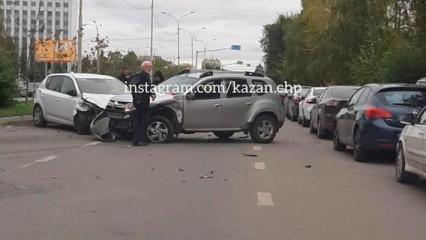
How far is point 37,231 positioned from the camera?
284 inches

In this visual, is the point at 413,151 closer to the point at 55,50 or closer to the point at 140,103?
the point at 140,103

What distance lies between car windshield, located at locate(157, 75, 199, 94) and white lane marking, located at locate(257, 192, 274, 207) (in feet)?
23.8

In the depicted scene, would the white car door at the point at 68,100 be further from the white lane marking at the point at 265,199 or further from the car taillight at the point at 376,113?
the white lane marking at the point at 265,199

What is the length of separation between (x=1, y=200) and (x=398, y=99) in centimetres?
778

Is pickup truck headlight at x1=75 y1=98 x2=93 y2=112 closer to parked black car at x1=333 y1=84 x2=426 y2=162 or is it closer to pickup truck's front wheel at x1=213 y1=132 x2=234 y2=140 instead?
pickup truck's front wheel at x1=213 y1=132 x2=234 y2=140

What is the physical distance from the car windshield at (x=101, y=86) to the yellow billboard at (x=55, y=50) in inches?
938

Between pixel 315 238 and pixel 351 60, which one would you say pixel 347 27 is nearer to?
pixel 351 60

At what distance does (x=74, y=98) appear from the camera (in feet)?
62.6

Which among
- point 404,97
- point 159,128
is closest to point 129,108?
point 159,128

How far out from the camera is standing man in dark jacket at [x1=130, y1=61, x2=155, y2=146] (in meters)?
15.7

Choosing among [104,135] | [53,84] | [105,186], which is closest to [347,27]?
[53,84]

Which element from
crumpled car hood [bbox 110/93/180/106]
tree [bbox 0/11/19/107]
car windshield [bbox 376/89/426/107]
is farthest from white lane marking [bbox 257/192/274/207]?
tree [bbox 0/11/19/107]

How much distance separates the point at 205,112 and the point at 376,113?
4.56 m

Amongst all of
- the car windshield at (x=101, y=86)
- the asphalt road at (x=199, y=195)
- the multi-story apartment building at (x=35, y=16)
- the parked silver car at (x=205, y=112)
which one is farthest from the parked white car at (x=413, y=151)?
the multi-story apartment building at (x=35, y=16)
